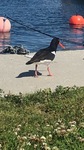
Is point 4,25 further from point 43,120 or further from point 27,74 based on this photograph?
point 43,120

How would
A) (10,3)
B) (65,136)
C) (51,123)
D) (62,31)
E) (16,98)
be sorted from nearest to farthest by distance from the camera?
(65,136), (51,123), (16,98), (62,31), (10,3)

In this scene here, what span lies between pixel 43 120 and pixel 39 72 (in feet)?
15.3

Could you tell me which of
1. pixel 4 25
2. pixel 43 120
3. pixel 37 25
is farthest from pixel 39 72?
pixel 37 25

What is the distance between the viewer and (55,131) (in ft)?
20.0

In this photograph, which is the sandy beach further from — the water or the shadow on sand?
the water

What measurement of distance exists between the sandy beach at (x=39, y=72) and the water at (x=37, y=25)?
7657mm

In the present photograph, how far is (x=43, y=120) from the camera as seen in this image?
23.5ft

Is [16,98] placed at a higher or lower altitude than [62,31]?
higher

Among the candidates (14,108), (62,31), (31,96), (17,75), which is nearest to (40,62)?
(17,75)

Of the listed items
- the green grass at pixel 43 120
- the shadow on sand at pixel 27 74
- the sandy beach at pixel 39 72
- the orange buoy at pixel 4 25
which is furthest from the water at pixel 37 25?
the green grass at pixel 43 120

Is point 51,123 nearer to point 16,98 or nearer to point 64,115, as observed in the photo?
point 64,115

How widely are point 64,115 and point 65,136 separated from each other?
5.10 feet

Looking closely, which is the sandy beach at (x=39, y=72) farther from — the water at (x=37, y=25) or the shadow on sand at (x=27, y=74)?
the water at (x=37, y=25)

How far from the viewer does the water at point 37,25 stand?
24.2 metres
